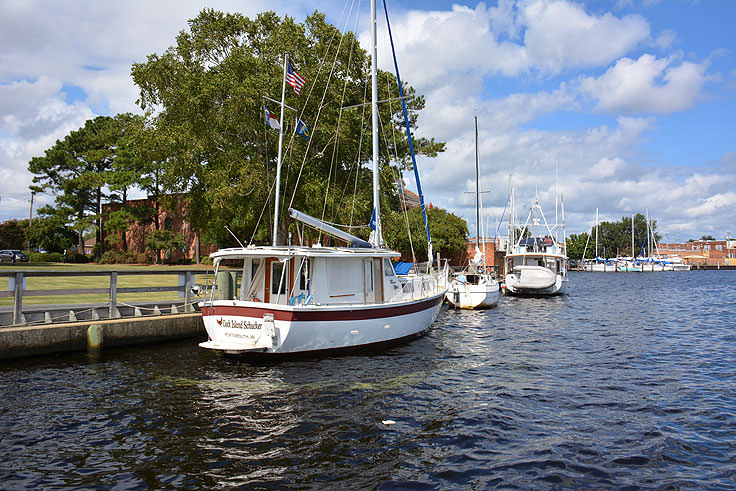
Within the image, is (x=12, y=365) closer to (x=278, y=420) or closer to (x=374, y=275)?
(x=278, y=420)

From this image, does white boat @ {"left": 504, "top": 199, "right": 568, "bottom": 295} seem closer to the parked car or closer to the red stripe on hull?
the red stripe on hull

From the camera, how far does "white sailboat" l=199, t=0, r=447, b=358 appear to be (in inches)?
513

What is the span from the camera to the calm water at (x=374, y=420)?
705cm

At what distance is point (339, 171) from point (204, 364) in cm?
1957

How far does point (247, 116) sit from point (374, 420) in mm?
20306

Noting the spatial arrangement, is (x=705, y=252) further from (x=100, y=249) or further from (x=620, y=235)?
(x=100, y=249)

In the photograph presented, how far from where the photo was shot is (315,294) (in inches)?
573

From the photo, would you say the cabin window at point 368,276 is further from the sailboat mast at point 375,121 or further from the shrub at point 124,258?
the shrub at point 124,258

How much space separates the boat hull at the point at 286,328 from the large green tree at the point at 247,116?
10.6 metres

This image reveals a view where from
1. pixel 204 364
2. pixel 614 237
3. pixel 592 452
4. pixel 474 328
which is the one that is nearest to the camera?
pixel 592 452

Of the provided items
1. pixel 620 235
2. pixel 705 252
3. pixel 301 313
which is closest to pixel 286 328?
pixel 301 313

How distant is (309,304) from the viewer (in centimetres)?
1361

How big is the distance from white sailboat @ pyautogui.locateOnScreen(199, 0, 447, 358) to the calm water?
688 mm

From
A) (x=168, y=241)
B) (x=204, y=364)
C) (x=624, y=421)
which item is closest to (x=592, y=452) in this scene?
(x=624, y=421)
